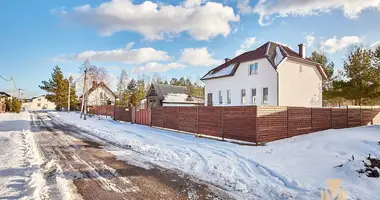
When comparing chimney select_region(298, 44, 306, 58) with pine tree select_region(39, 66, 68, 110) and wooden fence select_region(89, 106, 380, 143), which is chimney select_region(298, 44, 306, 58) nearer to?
wooden fence select_region(89, 106, 380, 143)

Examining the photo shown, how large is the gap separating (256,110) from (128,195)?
735 cm

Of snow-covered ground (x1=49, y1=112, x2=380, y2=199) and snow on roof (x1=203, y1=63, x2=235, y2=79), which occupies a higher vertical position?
snow on roof (x1=203, y1=63, x2=235, y2=79)

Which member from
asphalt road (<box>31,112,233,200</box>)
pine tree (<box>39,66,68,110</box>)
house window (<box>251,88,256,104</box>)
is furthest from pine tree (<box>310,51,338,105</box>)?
pine tree (<box>39,66,68,110</box>)

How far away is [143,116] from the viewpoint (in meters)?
20.9

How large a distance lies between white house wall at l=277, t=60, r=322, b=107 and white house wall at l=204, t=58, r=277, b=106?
2.61ft

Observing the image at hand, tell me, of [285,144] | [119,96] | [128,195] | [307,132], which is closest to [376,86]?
[307,132]

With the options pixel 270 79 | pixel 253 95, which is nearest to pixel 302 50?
pixel 270 79

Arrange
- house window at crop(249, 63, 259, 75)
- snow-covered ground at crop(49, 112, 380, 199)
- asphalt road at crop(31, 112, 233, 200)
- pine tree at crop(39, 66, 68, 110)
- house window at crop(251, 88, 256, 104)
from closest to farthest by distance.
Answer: asphalt road at crop(31, 112, 233, 200), snow-covered ground at crop(49, 112, 380, 199), house window at crop(249, 63, 259, 75), house window at crop(251, 88, 256, 104), pine tree at crop(39, 66, 68, 110)

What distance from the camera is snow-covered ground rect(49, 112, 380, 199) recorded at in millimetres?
5172

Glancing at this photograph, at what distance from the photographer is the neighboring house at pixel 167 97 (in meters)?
40.0

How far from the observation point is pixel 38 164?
702cm

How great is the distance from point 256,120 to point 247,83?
45.5 feet

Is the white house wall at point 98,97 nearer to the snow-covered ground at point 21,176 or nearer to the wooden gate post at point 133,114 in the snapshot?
the wooden gate post at point 133,114

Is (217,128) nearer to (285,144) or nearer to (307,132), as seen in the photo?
(285,144)
